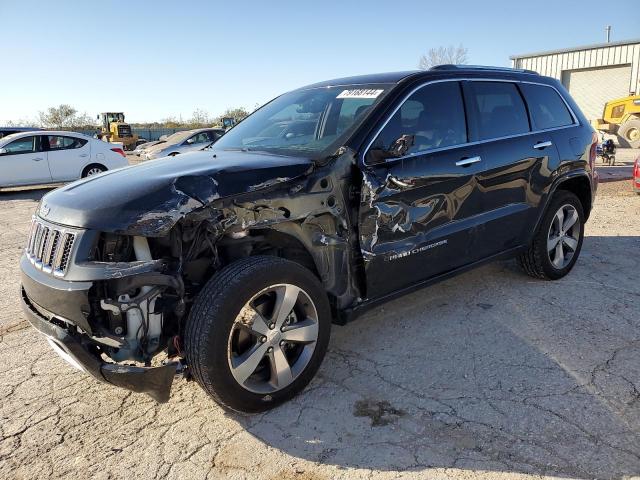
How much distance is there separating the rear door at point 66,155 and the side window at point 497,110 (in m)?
12.3

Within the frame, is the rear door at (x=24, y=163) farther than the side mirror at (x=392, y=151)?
Yes

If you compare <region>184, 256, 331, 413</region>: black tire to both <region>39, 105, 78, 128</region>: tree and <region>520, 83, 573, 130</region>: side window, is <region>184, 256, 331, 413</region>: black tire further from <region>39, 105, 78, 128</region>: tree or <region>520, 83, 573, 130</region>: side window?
<region>39, 105, 78, 128</region>: tree

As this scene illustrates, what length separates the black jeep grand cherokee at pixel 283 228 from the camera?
2521 millimetres

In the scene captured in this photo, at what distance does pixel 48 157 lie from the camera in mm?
13305

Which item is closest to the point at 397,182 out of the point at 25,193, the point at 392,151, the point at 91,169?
the point at 392,151

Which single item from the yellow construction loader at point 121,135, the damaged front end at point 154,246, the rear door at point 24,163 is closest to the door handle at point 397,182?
the damaged front end at point 154,246

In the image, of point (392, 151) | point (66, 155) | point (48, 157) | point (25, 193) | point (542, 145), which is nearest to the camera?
point (392, 151)

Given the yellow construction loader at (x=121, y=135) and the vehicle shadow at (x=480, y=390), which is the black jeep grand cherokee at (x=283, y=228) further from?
the yellow construction loader at (x=121, y=135)

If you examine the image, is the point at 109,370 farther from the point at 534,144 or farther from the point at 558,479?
the point at 534,144

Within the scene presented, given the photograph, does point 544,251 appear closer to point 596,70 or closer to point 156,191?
point 156,191

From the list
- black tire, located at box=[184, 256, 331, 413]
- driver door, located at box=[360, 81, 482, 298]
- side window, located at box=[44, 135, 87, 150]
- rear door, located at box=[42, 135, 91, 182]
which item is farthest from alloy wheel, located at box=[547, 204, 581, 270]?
side window, located at box=[44, 135, 87, 150]

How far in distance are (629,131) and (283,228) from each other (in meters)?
22.5

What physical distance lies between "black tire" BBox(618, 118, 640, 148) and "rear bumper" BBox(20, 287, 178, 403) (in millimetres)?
23108

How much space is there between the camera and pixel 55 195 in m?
2.93
